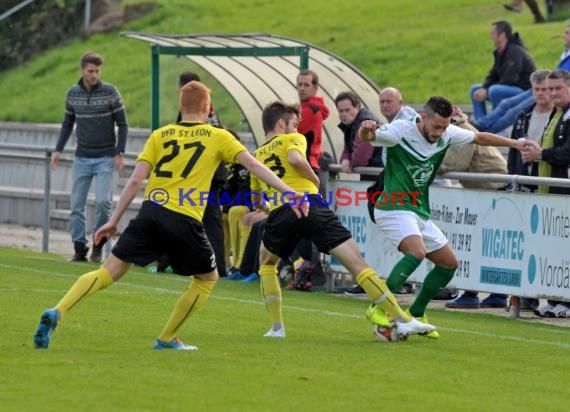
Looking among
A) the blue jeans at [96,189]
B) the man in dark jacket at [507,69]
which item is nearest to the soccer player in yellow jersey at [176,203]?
the blue jeans at [96,189]

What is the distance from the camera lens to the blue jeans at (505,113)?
18.7 meters

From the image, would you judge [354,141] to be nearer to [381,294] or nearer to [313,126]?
[313,126]

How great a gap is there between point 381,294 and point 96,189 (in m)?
7.85

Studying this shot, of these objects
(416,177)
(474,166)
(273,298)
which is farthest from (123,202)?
(474,166)

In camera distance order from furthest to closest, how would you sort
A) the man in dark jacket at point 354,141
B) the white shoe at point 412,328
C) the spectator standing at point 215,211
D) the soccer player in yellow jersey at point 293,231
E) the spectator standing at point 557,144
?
Answer: the spectator standing at point 215,211 < the man in dark jacket at point 354,141 < the spectator standing at point 557,144 < the soccer player in yellow jersey at point 293,231 < the white shoe at point 412,328

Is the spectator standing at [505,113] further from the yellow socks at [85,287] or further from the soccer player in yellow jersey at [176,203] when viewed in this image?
the yellow socks at [85,287]

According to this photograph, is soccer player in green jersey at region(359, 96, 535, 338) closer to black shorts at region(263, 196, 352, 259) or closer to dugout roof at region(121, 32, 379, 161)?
black shorts at region(263, 196, 352, 259)

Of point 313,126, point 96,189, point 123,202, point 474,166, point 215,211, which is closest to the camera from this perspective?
point 123,202

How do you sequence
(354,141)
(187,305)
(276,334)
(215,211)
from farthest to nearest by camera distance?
(215,211) < (354,141) < (276,334) < (187,305)

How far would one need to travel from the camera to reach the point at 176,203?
9.93 metres

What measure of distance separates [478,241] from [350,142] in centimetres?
233

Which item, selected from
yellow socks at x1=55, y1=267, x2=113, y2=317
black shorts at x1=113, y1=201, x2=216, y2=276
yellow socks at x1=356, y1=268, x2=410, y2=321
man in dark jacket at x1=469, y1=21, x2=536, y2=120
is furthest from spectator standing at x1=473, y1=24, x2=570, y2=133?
yellow socks at x1=55, y1=267, x2=113, y2=317

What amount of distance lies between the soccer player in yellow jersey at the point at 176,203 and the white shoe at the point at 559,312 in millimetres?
4407

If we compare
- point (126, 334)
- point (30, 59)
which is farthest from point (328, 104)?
point (30, 59)
